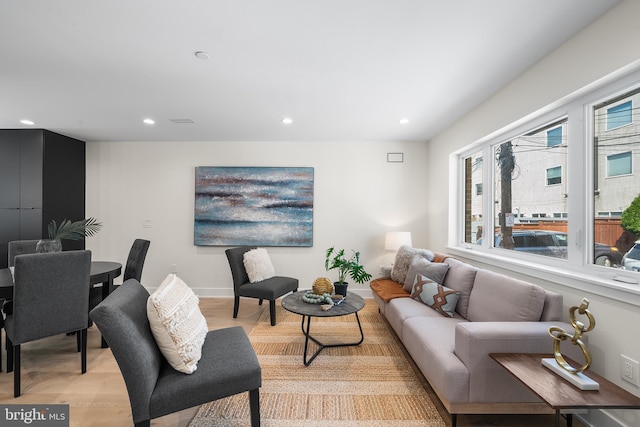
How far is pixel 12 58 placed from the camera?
2.11 meters

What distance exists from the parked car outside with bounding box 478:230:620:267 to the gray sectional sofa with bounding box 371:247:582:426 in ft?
1.22

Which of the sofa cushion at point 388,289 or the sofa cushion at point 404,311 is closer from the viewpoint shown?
the sofa cushion at point 404,311

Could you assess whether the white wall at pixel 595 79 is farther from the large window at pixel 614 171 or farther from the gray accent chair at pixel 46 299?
the gray accent chair at pixel 46 299

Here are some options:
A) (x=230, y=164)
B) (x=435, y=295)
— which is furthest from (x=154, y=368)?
(x=230, y=164)

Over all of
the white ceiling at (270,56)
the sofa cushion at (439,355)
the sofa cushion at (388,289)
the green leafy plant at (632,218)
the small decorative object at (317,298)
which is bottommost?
the sofa cushion at (439,355)

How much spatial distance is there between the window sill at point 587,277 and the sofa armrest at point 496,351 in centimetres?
40

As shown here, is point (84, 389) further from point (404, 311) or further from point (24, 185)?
point (24, 185)

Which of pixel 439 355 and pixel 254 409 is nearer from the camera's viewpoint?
pixel 254 409

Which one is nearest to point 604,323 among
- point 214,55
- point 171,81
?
point 214,55

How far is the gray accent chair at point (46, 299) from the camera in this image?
1993 millimetres

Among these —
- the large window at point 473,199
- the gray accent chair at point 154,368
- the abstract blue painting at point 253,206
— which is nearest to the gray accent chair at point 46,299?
the gray accent chair at point 154,368

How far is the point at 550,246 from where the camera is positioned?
2.31m

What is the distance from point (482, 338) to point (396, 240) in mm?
2324

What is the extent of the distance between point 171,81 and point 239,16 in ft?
3.78
